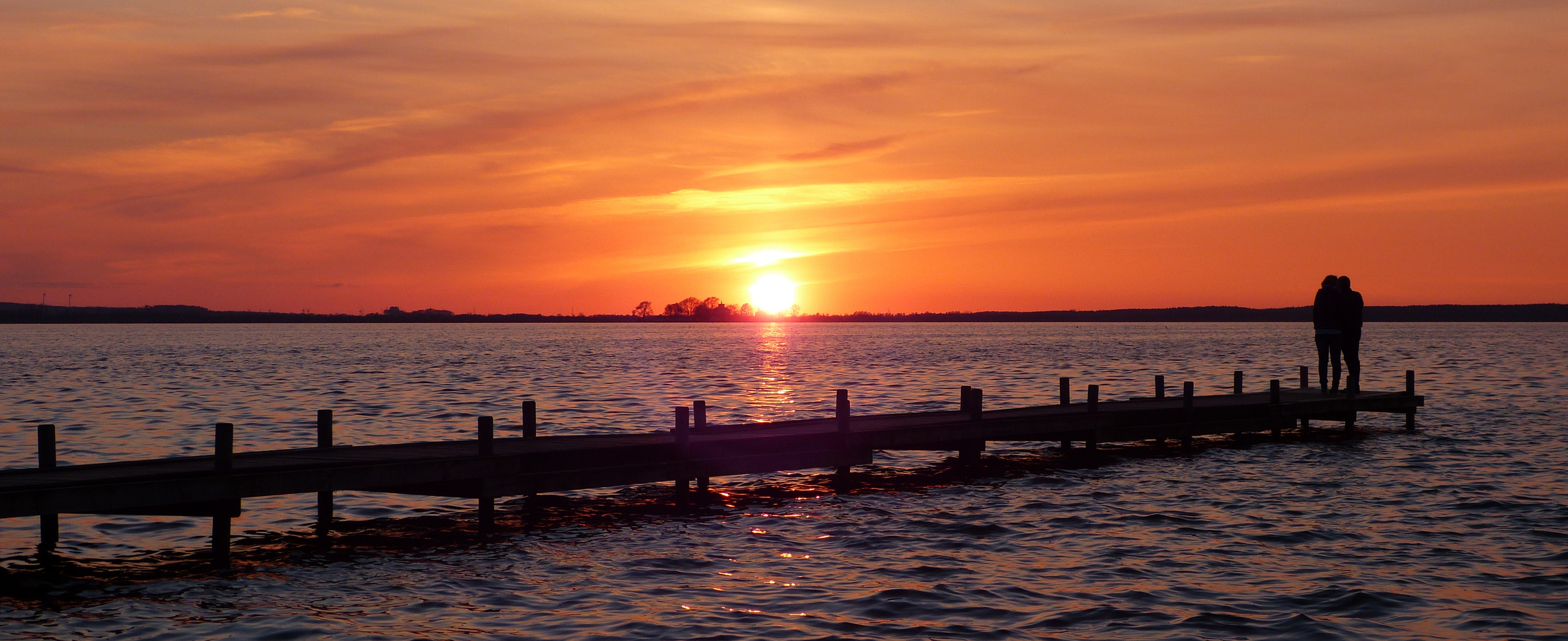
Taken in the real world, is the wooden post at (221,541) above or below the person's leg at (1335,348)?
below

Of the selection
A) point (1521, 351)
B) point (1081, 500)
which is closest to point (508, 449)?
point (1081, 500)

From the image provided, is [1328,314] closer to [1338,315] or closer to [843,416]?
[1338,315]

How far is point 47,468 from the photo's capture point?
48.6ft

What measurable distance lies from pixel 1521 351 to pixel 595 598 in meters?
114

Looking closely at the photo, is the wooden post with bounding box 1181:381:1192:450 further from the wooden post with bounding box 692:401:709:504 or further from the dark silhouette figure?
the wooden post with bounding box 692:401:709:504

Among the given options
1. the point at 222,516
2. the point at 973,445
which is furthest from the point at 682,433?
the point at 973,445

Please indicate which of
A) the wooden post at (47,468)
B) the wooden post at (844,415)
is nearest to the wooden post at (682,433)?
the wooden post at (844,415)

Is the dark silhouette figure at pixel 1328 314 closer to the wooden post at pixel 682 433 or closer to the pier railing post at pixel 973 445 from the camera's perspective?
the pier railing post at pixel 973 445

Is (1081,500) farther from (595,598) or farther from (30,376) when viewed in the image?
(30,376)

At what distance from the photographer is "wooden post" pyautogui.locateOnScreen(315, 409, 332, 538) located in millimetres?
16656

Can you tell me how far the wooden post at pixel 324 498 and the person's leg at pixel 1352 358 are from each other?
21015 mm

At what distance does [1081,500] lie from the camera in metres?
19.7

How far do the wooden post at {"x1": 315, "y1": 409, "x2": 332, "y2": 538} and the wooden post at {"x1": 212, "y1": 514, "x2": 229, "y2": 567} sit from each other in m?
1.62

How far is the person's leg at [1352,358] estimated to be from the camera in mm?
27281
